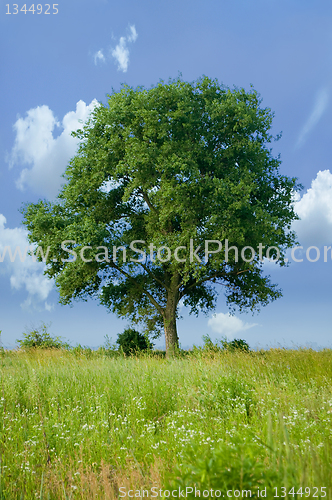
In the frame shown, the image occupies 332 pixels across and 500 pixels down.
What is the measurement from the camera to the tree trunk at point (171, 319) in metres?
18.5

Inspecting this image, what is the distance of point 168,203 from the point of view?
54.3 ft

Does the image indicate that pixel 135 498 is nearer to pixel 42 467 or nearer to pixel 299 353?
pixel 42 467

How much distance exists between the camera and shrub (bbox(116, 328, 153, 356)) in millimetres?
17817

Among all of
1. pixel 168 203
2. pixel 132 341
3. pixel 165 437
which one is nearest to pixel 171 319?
pixel 132 341

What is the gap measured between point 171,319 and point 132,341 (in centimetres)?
238

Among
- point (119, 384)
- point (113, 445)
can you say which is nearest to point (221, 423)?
point (113, 445)

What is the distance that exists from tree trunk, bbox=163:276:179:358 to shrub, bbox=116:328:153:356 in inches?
44.3

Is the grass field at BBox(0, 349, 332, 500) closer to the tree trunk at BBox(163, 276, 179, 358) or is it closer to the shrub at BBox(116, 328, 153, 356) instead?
the shrub at BBox(116, 328, 153, 356)

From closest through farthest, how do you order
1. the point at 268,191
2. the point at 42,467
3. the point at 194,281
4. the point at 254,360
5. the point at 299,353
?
1. the point at 42,467
2. the point at 254,360
3. the point at 299,353
4. the point at 268,191
5. the point at 194,281

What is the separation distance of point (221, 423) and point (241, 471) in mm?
3263

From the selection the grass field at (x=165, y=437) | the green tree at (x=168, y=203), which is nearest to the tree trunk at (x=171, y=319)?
the green tree at (x=168, y=203)

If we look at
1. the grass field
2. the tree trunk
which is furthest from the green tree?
the grass field

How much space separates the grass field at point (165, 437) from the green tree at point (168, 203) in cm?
863

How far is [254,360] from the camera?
1012 cm
